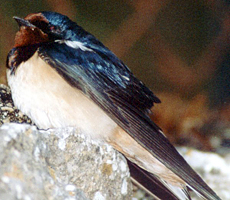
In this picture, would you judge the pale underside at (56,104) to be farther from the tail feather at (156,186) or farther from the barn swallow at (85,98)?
the tail feather at (156,186)

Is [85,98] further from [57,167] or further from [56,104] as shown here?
[57,167]

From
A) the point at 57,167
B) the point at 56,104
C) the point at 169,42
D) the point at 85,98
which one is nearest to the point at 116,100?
the point at 85,98

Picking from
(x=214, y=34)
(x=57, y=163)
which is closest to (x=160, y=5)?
(x=214, y=34)

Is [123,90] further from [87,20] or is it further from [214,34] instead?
[214,34]

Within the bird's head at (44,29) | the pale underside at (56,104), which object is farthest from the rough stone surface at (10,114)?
the bird's head at (44,29)

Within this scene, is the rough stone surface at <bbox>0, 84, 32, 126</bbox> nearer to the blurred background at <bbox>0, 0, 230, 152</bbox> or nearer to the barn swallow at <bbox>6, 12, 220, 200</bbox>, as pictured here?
the barn swallow at <bbox>6, 12, 220, 200</bbox>

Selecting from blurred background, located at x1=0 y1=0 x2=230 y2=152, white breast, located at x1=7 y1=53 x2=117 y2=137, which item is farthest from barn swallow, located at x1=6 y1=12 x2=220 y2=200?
blurred background, located at x1=0 y1=0 x2=230 y2=152
